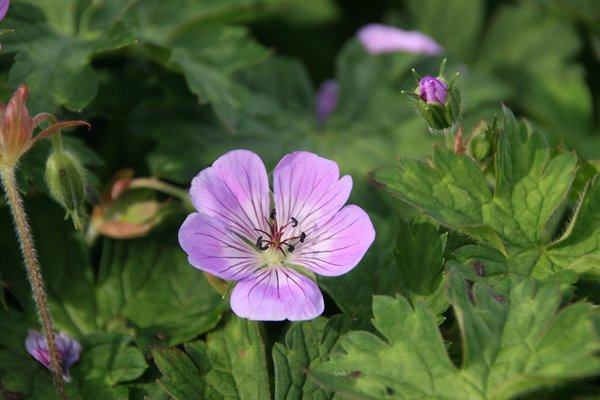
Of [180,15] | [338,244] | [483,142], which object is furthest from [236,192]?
[180,15]

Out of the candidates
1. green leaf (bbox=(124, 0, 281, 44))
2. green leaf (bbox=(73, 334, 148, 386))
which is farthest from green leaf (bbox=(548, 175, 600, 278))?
green leaf (bbox=(124, 0, 281, 44))

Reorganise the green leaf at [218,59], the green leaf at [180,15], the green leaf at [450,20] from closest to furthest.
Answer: the green leaf at [218,59], the green leaf at [180,15], the green leaf at [450,20]

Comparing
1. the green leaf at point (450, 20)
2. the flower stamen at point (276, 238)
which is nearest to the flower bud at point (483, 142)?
the flower stamen at point (276, 238)

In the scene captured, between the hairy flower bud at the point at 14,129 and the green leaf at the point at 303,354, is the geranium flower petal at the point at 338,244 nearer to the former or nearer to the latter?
the green leaf at the point at 303,354

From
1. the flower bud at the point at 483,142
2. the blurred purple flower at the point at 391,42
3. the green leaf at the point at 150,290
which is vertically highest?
the flower bud at the point at 483,142

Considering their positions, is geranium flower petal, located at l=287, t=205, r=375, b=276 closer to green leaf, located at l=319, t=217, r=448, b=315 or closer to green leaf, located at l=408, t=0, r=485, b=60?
green leaf, located at l=319, t=217, r=448, b=315

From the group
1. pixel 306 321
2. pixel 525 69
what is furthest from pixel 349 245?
pixel 525 69

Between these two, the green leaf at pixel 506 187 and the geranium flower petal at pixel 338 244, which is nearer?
the geranium flower petal at pixel 338 244
